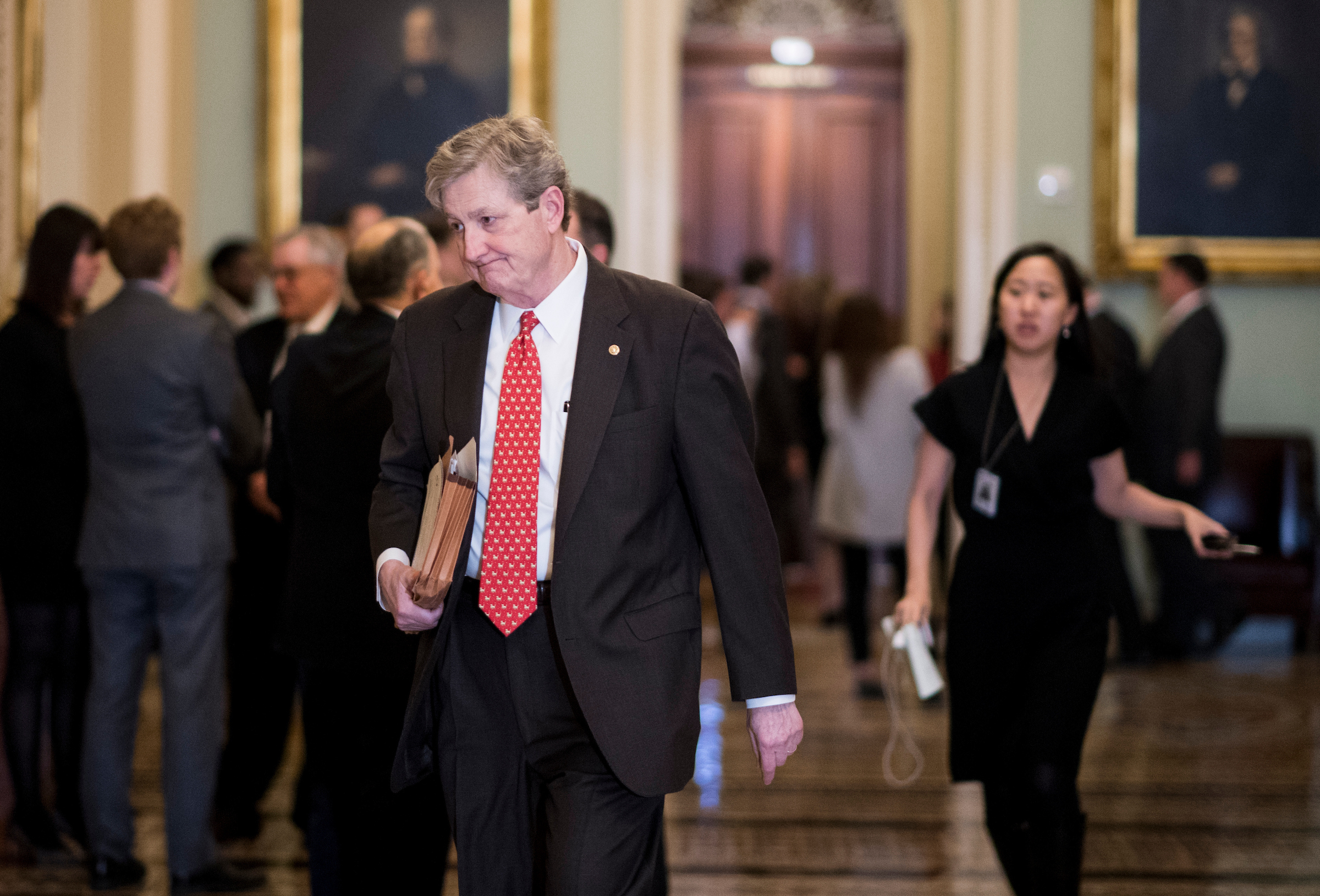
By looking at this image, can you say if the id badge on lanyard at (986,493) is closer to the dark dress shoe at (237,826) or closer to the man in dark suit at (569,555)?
the man in dark suit at (569,555)

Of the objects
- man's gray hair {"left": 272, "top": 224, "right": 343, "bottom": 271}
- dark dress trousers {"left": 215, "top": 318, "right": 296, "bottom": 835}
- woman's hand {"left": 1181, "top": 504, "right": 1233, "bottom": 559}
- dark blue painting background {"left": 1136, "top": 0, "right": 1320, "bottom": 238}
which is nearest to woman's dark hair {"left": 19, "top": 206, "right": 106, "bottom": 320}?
man's gray hair {"left": 272, "top": 224, "right": 343, "bottom": 271}

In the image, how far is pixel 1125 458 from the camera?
6.57 m

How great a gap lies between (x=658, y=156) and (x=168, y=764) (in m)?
5.00

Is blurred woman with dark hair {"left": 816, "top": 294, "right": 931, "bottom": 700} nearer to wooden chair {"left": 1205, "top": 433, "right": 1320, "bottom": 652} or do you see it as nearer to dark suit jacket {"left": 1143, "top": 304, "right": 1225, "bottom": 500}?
dark suit jacket {"left": 1143, "top": 304, "right": 1225, "bottom": 500}

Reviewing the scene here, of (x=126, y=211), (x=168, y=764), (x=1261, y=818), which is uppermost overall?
(x=126, y=211)

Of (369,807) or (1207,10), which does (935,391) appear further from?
(1207,10)

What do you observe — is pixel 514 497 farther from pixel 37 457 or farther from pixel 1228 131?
pixel 1228 131

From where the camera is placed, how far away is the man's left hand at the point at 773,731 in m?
2.18

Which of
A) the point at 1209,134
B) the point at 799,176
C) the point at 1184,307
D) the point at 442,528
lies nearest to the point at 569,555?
the point at 442,528

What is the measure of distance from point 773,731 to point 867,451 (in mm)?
4212

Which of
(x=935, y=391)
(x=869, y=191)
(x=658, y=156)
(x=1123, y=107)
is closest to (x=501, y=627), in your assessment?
(x=935, y=391)

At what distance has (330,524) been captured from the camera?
312cm

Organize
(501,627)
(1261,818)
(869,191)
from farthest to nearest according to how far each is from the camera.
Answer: (869,191), (1261,818), (501,627)

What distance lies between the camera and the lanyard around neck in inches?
132
